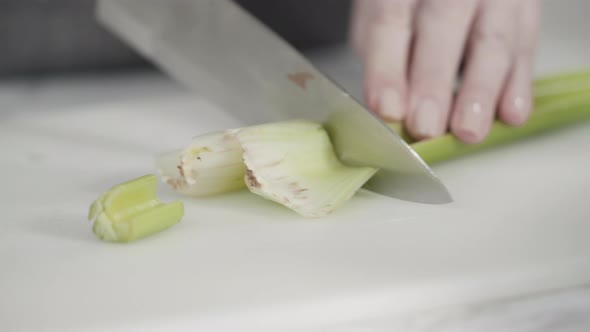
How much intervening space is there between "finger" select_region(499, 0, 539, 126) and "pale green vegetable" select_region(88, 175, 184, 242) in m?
0.49

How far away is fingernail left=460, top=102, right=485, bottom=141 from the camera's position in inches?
38.7

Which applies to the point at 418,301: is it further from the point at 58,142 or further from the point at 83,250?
the point at 58,142

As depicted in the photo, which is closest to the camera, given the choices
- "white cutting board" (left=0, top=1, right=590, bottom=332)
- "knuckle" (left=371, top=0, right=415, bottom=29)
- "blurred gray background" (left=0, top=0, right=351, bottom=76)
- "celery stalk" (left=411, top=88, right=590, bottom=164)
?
"white cutting board" (left=0, top=1, right=590, bottom=332)

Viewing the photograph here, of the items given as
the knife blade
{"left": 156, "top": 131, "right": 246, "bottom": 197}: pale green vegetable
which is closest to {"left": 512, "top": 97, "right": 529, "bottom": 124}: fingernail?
the knife blade

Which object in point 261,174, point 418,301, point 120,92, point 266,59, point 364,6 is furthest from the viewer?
point 120,92

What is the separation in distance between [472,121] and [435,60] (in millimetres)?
119

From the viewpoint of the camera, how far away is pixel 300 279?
2.45 ft

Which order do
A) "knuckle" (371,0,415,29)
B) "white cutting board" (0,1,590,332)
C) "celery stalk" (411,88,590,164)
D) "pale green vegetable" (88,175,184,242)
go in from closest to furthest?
1. "white cutting board" (0,1,590,332)
2. "pale green vegetable" (88,175,184,242)
3. "celery stalk" (411,88,590,164)
4. "knuckle" (371,0,415,29)

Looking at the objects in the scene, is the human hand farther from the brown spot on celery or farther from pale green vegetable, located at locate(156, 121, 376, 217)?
the brown spot on celery

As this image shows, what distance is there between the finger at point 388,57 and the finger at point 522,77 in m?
0.15

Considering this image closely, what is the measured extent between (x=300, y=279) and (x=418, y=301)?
0.12 metres

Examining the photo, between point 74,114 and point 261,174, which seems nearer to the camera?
point 261,174

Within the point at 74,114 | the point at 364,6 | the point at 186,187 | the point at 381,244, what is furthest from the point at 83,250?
the point at 364,6

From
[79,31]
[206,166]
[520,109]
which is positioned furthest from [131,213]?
[79,31]
